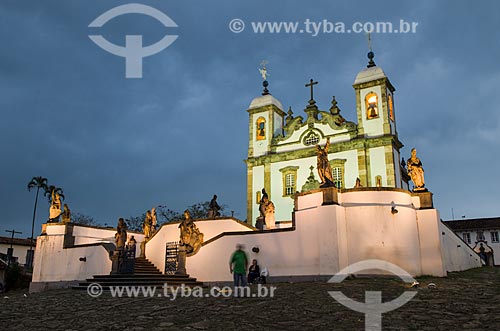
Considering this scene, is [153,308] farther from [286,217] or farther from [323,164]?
[286,217]

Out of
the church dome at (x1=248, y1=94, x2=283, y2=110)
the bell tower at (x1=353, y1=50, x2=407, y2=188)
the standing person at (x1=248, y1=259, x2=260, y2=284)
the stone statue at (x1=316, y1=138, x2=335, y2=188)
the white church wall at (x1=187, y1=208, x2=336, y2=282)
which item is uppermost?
the church dome at (x1=248, y1=94, x2=283, y2=110)

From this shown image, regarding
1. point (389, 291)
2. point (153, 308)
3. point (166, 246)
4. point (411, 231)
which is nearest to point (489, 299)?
point (389, 291)

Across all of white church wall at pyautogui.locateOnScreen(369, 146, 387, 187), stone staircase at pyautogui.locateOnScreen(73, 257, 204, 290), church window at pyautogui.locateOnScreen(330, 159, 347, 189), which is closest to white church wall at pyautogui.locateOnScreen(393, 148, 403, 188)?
white church wall at pyautogui.locateOnScreen(369, 146, 387, 187)

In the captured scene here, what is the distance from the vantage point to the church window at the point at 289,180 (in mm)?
34812

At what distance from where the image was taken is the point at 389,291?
12133 millimetres

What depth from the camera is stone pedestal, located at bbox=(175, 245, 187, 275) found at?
19438mm

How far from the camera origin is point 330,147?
34.4 metres

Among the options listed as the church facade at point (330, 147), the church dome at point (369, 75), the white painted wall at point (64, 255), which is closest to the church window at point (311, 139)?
the church facade at point (330, 147)

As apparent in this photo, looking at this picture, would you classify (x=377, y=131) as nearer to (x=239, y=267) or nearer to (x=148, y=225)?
(x=148, y=225)

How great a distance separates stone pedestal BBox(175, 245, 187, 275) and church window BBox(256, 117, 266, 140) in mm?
20029

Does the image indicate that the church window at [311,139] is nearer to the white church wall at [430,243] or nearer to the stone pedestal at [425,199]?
the stone pedestal at [425,199]

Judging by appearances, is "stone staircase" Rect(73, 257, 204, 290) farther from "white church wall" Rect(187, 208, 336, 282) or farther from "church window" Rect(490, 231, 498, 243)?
"church window" Rect(490, 231, 498, 243)

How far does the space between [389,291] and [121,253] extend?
42.1 feet

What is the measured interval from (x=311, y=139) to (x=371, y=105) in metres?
5.22
